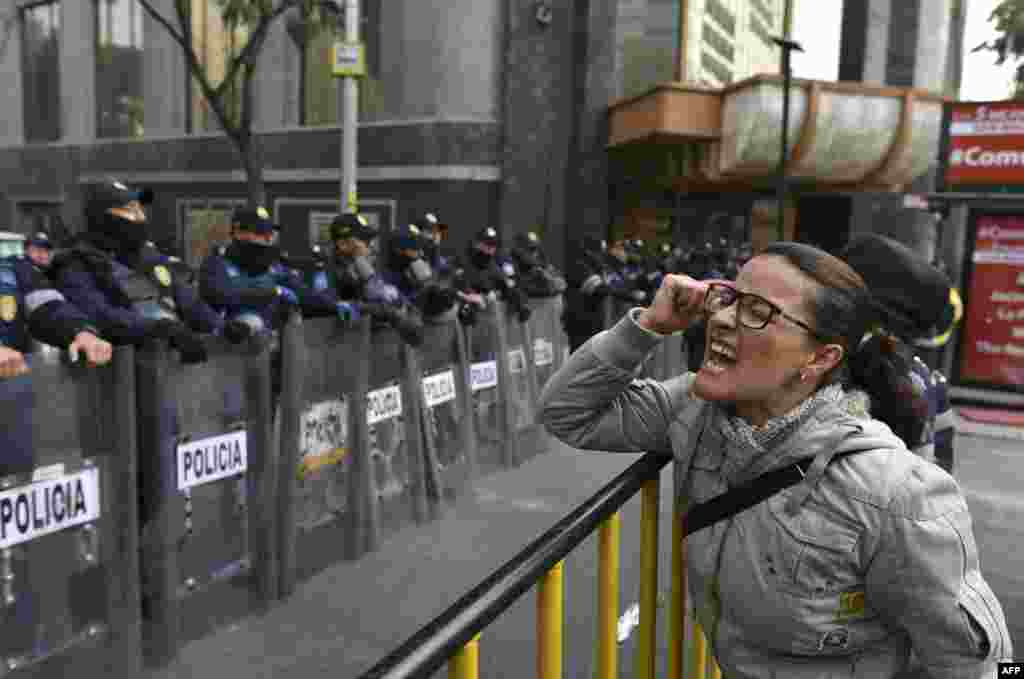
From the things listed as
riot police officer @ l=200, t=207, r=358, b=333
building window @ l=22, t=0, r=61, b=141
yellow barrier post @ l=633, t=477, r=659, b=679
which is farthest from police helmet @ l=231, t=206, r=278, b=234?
building window @ l=22, t=0, r=61, b=141

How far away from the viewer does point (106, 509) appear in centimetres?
357

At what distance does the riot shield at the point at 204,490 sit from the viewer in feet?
12.6

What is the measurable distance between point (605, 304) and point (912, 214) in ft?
46.1

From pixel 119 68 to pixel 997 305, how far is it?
21682mm

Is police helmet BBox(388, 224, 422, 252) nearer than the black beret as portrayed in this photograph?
No

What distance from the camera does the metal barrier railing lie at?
1.38 meters

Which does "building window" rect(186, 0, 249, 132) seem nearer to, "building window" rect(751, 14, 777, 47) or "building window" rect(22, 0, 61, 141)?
"building window" rect(22, 0, 61, 141)

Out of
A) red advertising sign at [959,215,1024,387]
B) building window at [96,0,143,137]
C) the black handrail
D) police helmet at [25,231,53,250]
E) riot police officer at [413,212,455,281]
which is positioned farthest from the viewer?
building window at [96,0,143,137]

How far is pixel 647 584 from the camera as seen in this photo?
2350mm

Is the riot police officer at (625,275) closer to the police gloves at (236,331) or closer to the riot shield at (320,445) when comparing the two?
the riot shield at (320,445)

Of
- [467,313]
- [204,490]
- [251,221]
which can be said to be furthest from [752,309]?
[467,313]

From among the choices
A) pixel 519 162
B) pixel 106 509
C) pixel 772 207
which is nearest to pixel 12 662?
pixel 106 509

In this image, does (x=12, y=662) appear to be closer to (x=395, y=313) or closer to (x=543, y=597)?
(x=543, y=597)

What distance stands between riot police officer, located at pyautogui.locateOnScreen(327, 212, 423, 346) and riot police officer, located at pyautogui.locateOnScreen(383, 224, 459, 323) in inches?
7.3
